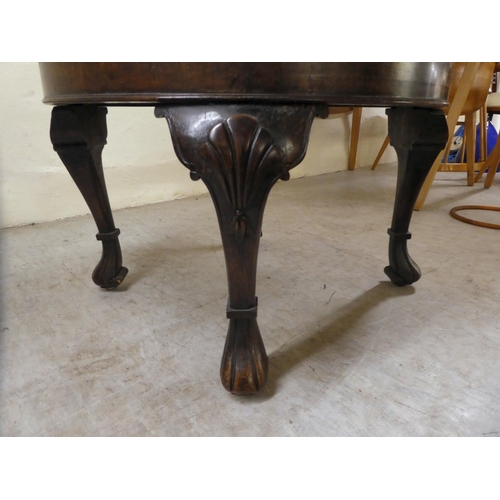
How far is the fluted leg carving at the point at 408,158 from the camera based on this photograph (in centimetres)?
77

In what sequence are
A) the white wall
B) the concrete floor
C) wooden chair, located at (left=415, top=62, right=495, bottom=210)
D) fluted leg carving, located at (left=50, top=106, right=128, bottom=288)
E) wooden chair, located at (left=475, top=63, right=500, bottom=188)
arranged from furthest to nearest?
wooden chair, located at (left=475, top=63, right=500, bottom=188) < wooden chair, located at (left=415, top=62, right=495, bottom=210) < the white wall < fluted leg carving, located at (left=50, top=106, right=128, bottom=288) < the concrete floor

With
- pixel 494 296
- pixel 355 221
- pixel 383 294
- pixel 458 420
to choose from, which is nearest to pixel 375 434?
pixel 458 420

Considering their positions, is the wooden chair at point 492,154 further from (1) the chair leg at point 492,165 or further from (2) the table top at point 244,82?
(2) the table top at point 244,82

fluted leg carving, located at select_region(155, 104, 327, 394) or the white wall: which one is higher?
fluted leg carving, located at select_region(155, 104, 327, 394)

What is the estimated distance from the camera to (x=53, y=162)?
1578 millimetres

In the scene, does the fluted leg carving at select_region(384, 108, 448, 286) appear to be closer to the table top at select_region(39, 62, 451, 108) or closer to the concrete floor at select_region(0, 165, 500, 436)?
the concrete floor at select_region(0, 165, 500, 436)

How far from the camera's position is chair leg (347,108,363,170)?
8.64 feet

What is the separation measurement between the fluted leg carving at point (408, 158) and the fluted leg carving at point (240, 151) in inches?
14.0

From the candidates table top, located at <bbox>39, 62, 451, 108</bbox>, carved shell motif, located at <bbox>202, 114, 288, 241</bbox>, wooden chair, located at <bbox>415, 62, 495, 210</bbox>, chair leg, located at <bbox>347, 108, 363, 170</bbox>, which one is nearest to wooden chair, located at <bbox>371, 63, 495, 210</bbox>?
wooden chair, located at <bbox>415, 62, 495, 210</bbox>

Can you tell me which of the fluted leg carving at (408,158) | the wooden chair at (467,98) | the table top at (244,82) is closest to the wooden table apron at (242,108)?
the table top at (244,82)

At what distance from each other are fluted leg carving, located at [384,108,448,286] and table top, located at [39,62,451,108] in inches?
9.4

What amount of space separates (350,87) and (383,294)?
0.58 metres

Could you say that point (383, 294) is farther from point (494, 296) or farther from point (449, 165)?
point (449, 165)

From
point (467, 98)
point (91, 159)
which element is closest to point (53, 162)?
point (91, 159)
